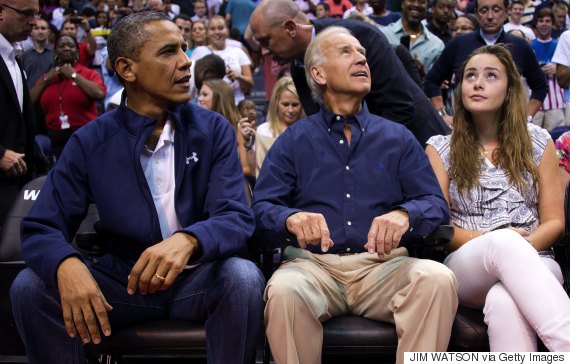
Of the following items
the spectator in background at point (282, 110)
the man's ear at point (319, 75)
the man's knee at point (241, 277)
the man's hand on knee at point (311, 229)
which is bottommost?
the spectator in background at point (282, 110)

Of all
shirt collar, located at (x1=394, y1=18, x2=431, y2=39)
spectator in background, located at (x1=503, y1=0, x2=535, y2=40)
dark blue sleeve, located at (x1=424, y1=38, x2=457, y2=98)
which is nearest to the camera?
dark blue sleeve, located at (x1=424, y1=38, x2=457, y2=98)

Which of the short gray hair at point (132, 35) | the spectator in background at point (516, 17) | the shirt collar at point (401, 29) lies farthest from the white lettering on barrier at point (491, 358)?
the spectator in background at point (516, 17)

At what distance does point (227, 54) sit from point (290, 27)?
14.7 ft

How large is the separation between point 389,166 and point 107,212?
110cm

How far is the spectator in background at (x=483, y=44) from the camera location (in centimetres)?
566

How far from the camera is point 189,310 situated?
112 inches

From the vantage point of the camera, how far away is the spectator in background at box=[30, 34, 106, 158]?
7176mm

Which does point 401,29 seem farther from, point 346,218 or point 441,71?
point 346,218

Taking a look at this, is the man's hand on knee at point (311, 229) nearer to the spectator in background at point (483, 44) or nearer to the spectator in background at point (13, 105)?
the spectator in background at point (13, 105)

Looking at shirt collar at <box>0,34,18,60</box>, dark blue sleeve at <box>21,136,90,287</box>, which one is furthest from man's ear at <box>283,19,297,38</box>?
shirt collar at <box>0,34,18,60</box>

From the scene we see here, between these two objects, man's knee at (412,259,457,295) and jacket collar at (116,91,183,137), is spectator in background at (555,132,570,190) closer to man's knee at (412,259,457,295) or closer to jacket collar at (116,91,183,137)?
man's knee at (412,259,457,295)

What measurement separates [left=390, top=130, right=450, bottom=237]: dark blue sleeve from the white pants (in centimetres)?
18

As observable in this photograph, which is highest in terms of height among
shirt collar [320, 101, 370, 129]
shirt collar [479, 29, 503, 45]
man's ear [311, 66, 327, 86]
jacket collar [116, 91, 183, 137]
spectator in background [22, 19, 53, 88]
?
man's ear [311, 66, 327, 86]

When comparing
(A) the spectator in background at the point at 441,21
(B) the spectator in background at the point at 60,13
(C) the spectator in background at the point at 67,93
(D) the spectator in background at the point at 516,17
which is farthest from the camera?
(B) the spectator in background at the point at 60,13
